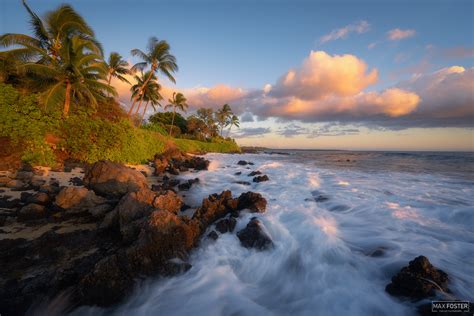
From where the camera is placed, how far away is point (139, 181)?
7.11 m

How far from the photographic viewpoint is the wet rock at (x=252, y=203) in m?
5.90

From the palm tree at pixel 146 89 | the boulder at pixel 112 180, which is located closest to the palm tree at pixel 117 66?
the palm tree at pixel 146 89

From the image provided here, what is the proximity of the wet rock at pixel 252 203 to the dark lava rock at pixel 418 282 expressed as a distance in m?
3.32

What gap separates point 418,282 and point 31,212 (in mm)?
7373

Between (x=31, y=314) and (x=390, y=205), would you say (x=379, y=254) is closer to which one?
(x=390, y=205)

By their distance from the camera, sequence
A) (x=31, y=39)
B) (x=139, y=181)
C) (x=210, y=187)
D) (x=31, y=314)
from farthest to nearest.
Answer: (x=31, y=39) < (x=210, y=187) < (x=139, y=181) < (x=31, y=314)

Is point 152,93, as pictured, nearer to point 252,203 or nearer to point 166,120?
point 166,120

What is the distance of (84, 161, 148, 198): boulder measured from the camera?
20.8ft

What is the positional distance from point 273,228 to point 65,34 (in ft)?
60.0

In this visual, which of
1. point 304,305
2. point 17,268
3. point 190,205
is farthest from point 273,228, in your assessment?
point 17,268

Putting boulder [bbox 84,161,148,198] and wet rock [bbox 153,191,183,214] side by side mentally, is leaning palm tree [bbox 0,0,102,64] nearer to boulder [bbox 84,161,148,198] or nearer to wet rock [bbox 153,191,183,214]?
boulder [bbox 84,161,148,198]

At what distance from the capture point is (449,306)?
2.53m

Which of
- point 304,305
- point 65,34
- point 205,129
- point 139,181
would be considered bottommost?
point 304,305

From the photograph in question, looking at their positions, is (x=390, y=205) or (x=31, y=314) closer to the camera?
(x=31, y=314)
